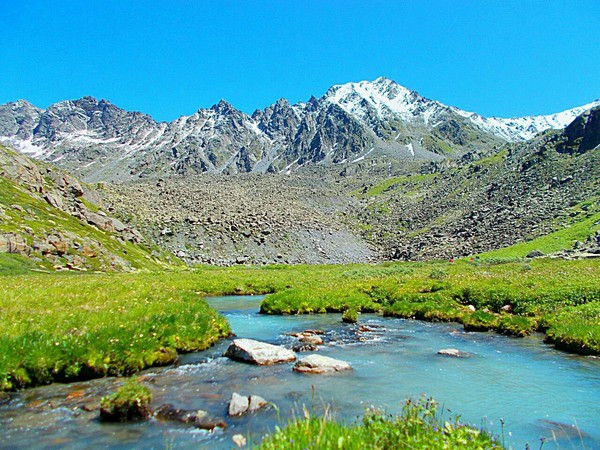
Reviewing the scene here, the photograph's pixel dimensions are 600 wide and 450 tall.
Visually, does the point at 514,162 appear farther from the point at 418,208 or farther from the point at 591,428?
the point at 591,428

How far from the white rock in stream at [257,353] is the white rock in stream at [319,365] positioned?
1.23 meters

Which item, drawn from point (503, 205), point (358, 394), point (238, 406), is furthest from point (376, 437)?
point (503, 205)

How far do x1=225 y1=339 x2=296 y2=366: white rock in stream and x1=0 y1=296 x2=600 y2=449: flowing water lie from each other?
511 millimetres

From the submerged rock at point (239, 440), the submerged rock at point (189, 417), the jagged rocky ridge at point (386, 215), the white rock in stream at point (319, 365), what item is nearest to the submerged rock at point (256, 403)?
the submerged rock at point (189, 417)

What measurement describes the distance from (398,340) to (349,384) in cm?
845

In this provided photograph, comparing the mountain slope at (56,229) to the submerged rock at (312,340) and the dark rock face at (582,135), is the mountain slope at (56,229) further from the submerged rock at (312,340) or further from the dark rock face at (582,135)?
the dark rock face at (582,135)

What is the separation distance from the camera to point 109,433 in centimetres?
928

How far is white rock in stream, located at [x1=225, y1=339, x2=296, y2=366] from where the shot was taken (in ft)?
51.9

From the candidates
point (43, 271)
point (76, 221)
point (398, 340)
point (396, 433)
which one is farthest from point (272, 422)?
point (76, 221)

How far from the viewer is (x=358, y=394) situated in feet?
39.5

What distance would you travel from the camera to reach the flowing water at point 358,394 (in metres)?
Result: 9.21

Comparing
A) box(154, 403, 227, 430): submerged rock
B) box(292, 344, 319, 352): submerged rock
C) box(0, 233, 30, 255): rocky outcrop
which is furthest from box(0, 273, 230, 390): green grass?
box(0, 233, 30, 255): rocky outcrop

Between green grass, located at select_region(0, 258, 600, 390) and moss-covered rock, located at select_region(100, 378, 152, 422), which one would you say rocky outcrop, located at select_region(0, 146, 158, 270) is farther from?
moss-covered rock, located at select_region(100, 378, 152, 422)

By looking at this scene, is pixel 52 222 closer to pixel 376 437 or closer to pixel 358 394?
pixel 358 394
